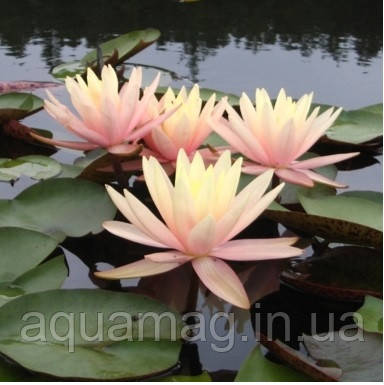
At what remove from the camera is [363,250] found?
32.3 inches

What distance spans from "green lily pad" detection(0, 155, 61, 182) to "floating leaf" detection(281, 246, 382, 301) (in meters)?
0.40

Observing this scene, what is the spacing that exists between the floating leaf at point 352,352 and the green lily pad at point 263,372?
0.11 ft

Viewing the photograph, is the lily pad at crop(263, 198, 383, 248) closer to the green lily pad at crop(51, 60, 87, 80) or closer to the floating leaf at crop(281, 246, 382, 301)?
the floating leaf at crop(281, 246, 382, 301)

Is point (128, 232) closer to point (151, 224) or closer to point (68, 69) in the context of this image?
point (151, 224)

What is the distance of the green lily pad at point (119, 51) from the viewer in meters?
1.52

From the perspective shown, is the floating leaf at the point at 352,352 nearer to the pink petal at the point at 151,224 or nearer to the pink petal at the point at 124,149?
the pink petal at the point at 151,224

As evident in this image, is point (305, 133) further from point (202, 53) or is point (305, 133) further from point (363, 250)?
point (202, 53)

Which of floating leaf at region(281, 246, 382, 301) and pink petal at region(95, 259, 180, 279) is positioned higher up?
pink petal at region(95, 259, 180, 279)

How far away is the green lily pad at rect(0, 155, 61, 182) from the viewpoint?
3.35 ft

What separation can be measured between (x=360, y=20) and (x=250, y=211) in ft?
5.02

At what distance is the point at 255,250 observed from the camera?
2.25 ft

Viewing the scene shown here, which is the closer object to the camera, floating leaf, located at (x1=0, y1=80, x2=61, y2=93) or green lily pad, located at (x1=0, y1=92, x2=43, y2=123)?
green lily pad, located at (x1=0, y1=92, x2=43, y2=123)

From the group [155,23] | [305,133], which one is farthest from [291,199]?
[155,23]

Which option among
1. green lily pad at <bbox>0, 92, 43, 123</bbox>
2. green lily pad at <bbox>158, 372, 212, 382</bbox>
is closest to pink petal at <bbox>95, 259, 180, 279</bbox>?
green lily pad at <bbox>158, 372, 212, 382</bbox>
